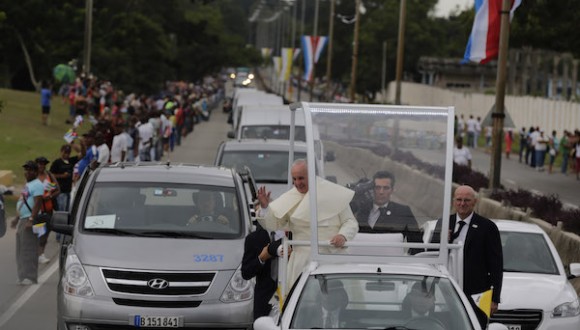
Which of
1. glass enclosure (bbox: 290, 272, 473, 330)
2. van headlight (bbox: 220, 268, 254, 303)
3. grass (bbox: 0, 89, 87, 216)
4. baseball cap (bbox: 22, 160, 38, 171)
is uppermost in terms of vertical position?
glass enclosure (bbox: 290, 272, 473, 330)

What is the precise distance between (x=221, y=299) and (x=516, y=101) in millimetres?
73924

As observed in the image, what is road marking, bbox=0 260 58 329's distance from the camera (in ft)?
46.6

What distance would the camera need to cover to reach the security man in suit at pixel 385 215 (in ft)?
34.5

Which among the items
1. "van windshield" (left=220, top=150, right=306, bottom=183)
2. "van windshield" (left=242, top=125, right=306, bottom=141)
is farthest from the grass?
"van windshield" (left=220, top=150, right=306, bottom=183)

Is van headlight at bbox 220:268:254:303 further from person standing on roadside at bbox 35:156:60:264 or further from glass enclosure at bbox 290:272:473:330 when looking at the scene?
person standing on roadside at bbox 35:156:60:264

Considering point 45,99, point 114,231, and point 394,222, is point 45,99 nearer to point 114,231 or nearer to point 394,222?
point 114,231

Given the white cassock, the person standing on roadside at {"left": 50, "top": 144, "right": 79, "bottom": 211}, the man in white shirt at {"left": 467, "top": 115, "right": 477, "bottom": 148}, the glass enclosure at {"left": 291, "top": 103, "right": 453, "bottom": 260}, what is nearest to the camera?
the white cassock

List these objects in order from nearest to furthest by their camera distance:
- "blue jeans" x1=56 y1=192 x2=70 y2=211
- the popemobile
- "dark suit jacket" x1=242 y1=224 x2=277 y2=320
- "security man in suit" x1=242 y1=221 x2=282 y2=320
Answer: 1. the popemobile
2. "security man in suit" x1=242 y1=221 x2=282 y2=320
3. "dark suit jacket" x1=242 y1=224 x2=277 y2=320
4. "blue jeans" x1=56 y1=192 x2=70 y2=211

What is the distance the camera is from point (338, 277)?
28.5 ft

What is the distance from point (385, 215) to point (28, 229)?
7196 millimetres

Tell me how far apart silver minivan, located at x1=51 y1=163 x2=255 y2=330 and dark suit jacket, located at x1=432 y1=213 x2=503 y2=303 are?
2220mm

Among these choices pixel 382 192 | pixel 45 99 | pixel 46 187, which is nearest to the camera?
pixel 382 192

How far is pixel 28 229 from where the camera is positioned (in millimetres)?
16562

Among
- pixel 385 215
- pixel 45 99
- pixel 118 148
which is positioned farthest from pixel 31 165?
pixel 45 99
